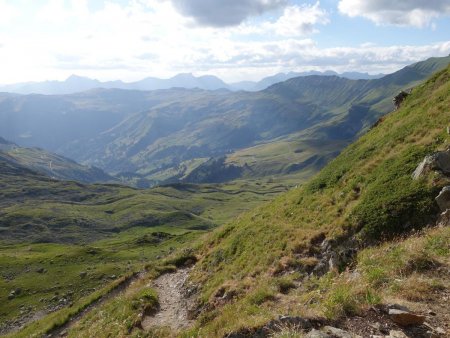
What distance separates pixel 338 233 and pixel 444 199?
632 centimetres

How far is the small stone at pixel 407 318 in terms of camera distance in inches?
449

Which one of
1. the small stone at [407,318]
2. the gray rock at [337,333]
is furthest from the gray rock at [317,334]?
the small stone at [407,318]

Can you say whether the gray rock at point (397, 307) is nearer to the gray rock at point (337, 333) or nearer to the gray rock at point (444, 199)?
the gray rock at point (337, 333)

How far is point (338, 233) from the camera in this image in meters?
25.2

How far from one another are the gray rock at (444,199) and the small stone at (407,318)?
40.3 feet

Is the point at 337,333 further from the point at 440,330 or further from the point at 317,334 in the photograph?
the point at 440,330

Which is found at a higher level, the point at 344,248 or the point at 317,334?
the point at 317,334

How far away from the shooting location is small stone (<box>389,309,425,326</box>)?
37.4 feet

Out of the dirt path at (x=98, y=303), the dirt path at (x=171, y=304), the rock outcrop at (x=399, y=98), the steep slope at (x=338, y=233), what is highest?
the rock outcrop at (x=399, y=98)

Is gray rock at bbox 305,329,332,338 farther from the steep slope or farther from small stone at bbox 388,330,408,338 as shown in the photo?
Result: small stone at bbox 388,330,408,338

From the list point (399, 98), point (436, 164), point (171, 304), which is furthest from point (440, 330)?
point (399, 98)

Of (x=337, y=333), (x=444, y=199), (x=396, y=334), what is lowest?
(x=337, y=333)

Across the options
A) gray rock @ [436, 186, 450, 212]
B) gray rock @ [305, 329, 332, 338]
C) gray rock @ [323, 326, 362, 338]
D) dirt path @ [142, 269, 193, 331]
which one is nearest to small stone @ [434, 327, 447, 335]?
gray rock @ [323, 326, 362, 338]

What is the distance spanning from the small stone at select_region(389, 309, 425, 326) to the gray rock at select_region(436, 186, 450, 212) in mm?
12282
